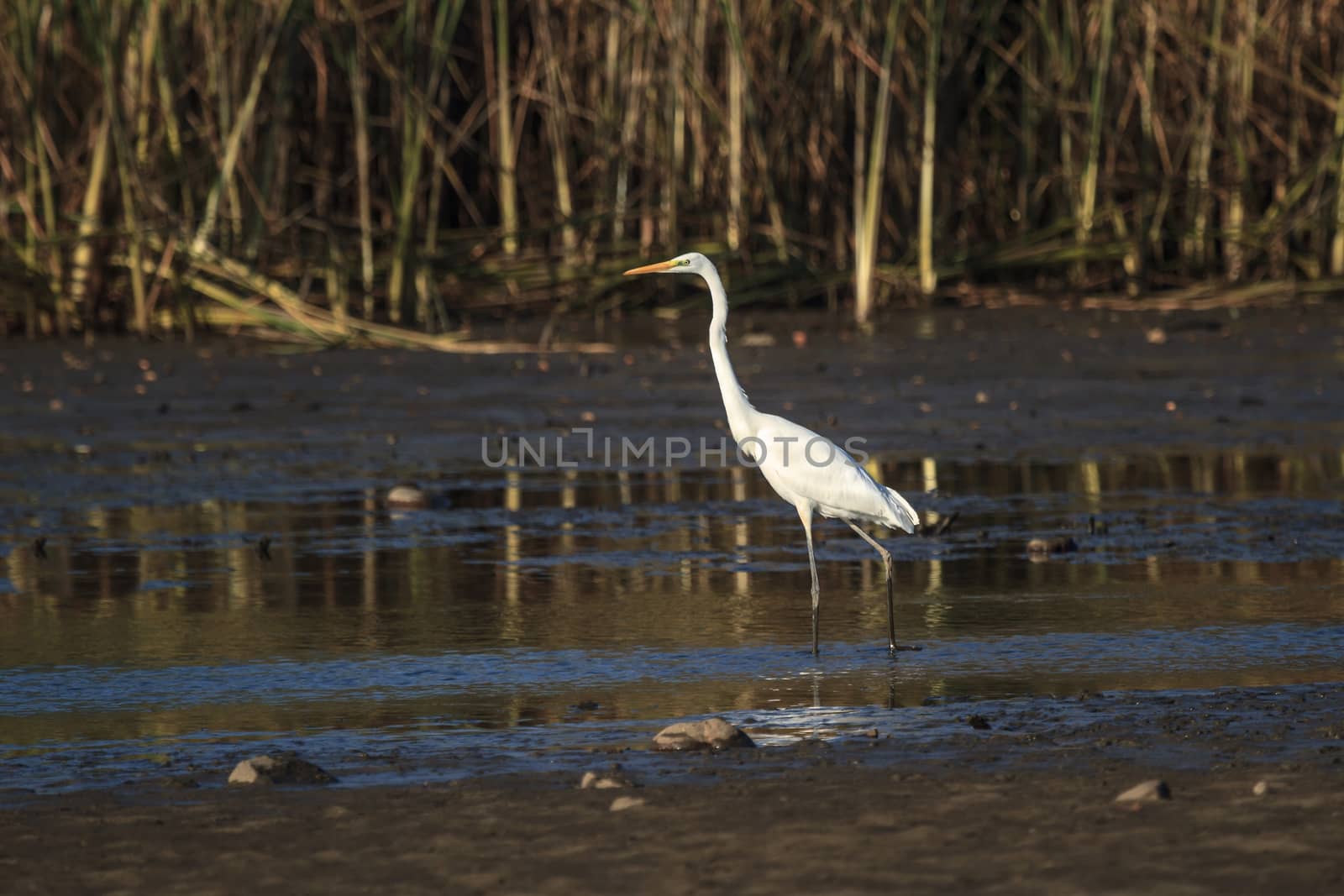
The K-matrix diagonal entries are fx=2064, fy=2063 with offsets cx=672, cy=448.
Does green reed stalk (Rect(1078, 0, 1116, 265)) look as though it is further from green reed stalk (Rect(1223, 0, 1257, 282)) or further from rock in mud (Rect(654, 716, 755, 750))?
rock in mud (Rect(654, 716, 755, 750))

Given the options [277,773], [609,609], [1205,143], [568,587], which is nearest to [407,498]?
[568,587]

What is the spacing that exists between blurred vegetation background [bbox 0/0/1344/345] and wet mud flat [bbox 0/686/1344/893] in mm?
7910

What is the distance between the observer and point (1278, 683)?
498 centimetres

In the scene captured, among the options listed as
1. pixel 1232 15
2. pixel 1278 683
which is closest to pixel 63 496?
pixel 1278 683

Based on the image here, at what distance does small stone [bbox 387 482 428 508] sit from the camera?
26.8ft

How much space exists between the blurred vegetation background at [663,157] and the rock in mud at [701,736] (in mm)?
7638

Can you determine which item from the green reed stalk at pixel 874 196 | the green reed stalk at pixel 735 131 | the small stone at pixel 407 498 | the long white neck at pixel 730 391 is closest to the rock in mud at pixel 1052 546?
the long white neck at pixel 730 391

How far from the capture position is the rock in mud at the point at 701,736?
4367 millimetres

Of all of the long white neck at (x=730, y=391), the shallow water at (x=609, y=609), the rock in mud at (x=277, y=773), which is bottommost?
the rock in mud at (x=277, y=773)

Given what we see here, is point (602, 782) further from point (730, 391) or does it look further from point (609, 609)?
point (730, 391)

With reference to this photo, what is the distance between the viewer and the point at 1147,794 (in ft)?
12.6

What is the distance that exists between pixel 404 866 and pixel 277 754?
74 cm

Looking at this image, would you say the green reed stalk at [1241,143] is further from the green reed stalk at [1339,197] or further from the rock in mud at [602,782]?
the rock in mud at [602,782]

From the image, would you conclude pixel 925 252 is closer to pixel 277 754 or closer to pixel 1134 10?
pixel 1134 10
